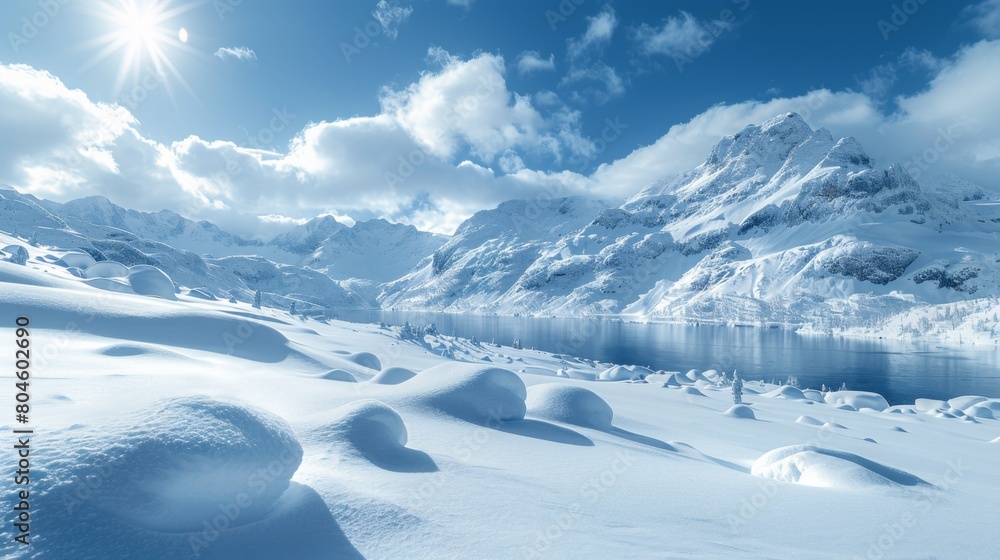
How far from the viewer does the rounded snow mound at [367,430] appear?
21.9ft

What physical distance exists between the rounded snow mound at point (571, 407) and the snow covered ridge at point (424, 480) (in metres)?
0.05

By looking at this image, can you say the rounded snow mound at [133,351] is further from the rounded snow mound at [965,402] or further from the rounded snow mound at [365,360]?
the rounded snow mound at [965,402]

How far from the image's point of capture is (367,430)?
22.5 feet

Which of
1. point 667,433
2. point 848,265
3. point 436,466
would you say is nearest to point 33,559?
point 436,466

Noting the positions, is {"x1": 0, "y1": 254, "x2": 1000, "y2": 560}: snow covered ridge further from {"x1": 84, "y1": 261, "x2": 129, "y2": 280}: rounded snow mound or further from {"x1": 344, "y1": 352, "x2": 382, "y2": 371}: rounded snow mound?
{"x1": 84, "y1": 261, "x2": 129, "y2": 280}: rounded snow mound

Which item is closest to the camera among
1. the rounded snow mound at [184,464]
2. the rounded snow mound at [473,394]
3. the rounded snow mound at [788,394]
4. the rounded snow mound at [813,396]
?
the rounded snow mound at [184,464]

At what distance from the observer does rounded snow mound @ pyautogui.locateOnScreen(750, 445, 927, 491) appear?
784 cm

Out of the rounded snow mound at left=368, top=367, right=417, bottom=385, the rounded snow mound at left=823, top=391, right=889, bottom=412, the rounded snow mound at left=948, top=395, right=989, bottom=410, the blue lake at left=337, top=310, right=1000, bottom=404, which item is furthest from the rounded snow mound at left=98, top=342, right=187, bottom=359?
the blue lake at left=337, top=310, right=1000, bottom=404

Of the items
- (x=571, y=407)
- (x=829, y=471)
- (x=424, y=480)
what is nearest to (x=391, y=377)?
(x=571, y=407)

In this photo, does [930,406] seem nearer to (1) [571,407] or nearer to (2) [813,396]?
(2) [813,396]

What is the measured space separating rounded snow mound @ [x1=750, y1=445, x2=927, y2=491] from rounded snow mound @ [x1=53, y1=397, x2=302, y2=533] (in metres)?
8.57

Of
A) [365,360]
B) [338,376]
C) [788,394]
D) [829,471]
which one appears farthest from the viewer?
[788,394]

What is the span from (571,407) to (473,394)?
3160 mm

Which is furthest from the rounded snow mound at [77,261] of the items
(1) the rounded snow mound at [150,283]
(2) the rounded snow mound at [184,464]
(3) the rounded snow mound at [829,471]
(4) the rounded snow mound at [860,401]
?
(4) the rounded snow mound at [860,401]
